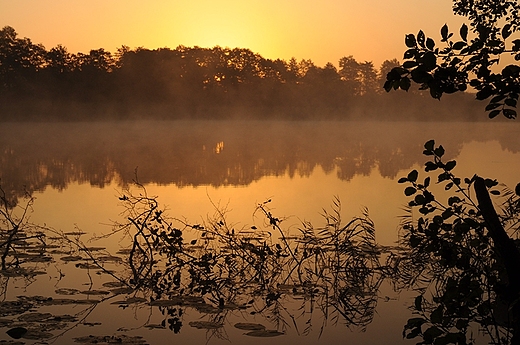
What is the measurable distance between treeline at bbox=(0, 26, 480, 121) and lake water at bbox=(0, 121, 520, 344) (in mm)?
26404

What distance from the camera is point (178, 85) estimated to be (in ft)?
232

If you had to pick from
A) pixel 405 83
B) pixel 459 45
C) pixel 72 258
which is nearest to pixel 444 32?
pixel 459 45

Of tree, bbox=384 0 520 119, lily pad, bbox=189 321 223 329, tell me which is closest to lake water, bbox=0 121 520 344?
lily pad, bbox=189 321 223 329

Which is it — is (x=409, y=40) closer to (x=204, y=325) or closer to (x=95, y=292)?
(x=204, y=325)

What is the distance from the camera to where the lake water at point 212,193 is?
19.7ft

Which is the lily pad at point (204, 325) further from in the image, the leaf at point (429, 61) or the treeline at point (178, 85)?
the treeline at point (178, 85)

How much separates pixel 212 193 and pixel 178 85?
186 feet

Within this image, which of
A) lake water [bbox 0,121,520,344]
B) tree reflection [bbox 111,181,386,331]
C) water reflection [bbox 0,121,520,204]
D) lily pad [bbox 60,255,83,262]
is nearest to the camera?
lake water [bbox 0,121,520,344]

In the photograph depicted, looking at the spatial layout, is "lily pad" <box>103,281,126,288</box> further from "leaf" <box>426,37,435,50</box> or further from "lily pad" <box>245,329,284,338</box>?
"leaf" <box>426,37,435,50</box>

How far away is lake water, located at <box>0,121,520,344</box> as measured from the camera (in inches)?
236

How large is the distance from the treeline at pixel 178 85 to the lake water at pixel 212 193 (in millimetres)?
26404

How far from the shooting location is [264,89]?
76688mm

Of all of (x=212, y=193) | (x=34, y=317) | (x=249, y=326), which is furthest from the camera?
(x=212, y=193)

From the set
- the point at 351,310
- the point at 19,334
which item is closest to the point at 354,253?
the point at 351,310
